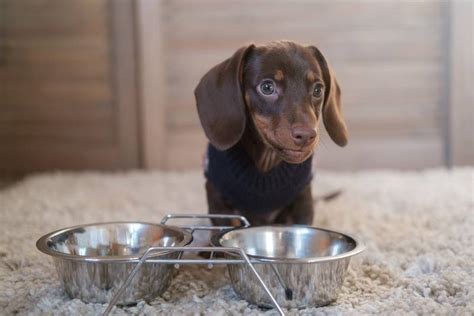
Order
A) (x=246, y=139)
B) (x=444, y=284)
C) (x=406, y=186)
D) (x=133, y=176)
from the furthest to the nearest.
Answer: (x=133, y=176) → (x=406, y=186) → (x=246, y=139) → (x=444, y=284)

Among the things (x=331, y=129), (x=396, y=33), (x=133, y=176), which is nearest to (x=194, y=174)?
(x=133, y=176)

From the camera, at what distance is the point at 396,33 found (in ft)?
10.3

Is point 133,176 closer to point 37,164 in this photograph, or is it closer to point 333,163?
point 37,164

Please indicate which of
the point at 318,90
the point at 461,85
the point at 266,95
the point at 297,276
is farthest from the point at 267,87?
the point at 461,85

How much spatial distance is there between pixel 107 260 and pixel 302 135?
50 centimetres

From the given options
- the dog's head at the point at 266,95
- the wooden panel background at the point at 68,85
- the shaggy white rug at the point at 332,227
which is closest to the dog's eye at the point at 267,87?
the dog's head at the point at 266,95

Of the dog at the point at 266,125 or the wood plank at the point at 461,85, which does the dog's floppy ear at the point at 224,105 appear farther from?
the wood plank at the point at 461,85

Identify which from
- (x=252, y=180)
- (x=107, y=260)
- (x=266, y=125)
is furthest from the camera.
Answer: (x=252, y=180)

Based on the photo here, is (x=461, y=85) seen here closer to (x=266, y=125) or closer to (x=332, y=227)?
(x=332, y=227)

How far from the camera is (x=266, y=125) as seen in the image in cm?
145

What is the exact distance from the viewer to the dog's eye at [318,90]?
1.51 m

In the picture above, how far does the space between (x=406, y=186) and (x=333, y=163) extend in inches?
24.7

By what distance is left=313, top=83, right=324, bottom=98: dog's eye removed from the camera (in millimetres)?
1513

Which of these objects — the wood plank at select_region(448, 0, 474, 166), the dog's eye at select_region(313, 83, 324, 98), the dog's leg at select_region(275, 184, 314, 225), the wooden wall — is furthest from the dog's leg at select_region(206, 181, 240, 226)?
the wood plank at select_region(448, 0, 474, 166)
